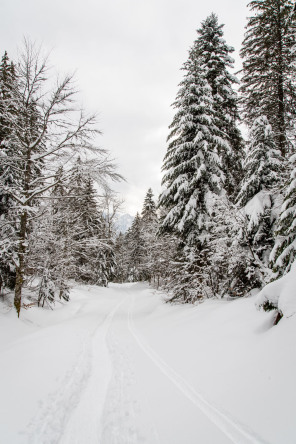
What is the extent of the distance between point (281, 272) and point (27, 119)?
10.1m

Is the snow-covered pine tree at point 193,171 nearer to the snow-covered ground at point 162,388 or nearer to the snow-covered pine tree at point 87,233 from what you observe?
the snow-covered pine tree at point 87,233

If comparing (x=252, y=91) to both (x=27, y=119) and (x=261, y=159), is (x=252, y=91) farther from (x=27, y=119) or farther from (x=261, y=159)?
(x=27, y=119)

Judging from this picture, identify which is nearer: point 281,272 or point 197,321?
point 281,272

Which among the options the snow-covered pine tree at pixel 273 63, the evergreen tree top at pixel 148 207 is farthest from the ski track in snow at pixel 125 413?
the evergreen tree top at pixel 148 207

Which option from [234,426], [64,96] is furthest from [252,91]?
[234,426]

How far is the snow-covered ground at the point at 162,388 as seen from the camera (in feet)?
10.2

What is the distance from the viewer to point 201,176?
12172mm

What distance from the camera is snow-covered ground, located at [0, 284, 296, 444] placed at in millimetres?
3098

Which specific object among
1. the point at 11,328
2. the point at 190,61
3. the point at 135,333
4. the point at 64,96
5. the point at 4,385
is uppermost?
the point at 190,61

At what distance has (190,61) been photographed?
533 inches

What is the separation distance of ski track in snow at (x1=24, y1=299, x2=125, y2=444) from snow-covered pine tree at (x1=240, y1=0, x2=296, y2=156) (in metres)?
13.2

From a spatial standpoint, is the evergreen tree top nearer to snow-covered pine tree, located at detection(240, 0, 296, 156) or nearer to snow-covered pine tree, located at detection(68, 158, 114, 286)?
snow-covered pine tree, located at detection(68, 158, 114, 286)

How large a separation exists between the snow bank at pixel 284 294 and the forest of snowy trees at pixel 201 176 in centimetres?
67

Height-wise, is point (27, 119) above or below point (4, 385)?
above
